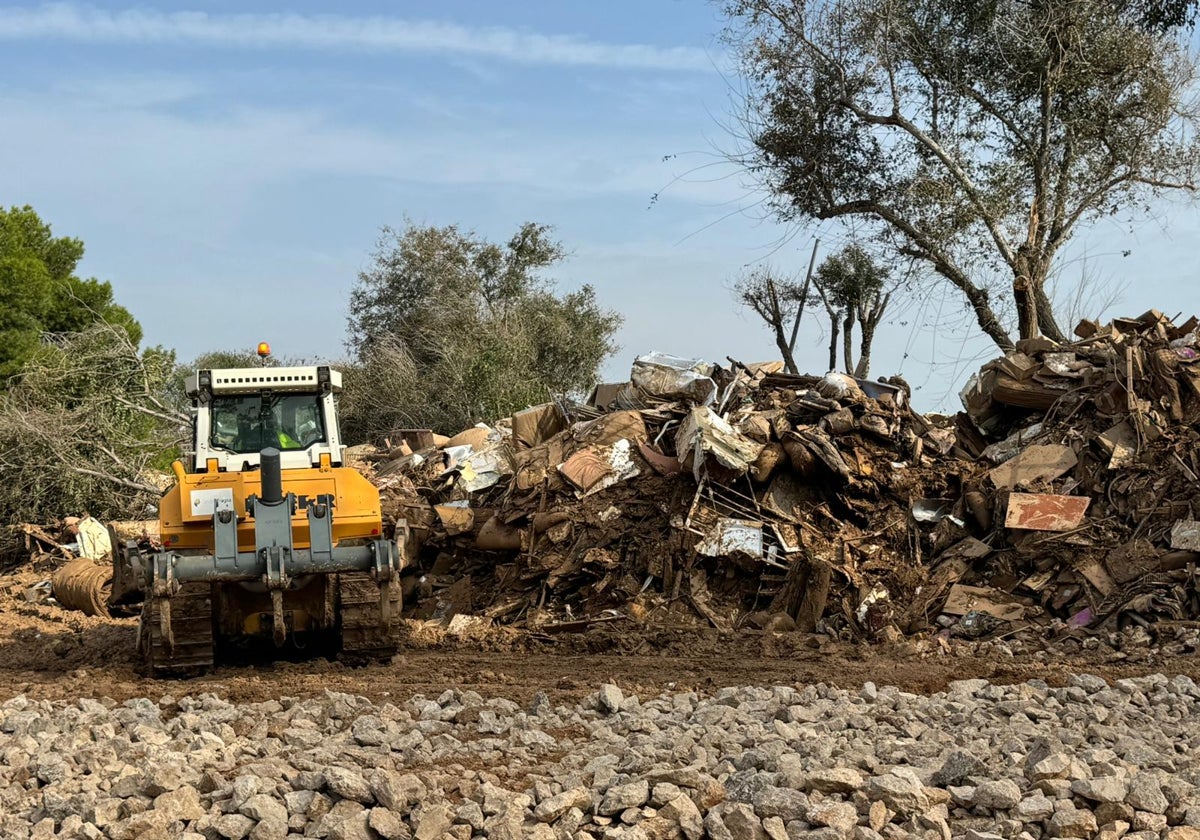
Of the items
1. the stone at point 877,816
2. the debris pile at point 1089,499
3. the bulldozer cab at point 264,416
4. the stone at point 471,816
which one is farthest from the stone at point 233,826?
the debris pile at point 1089,499

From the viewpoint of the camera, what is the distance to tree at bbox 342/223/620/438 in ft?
94.6

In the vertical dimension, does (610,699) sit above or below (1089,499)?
below

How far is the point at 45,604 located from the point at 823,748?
42.7 ft

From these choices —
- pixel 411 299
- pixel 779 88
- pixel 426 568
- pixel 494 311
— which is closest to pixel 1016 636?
pixel 426 568

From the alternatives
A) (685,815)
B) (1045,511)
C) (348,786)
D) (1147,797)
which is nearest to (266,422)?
(348,786)

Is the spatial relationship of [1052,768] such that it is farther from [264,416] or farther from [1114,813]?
[264,416]

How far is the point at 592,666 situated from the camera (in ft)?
33.1

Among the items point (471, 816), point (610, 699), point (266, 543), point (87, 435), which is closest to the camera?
point (471, 816)

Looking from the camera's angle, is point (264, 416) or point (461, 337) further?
point (461, 337)

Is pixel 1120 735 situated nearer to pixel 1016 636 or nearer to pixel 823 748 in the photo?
pixel 823 748

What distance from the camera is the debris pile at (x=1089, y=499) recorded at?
1084 cm

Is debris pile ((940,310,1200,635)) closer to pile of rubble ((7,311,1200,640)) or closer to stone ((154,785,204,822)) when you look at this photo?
pile of rubble ((7,311,1200,640))

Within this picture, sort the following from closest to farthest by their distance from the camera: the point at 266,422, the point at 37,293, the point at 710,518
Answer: the point at 266,422 → the point at 710,518 → the point at 37,293

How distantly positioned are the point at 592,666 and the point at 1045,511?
15.3ft
